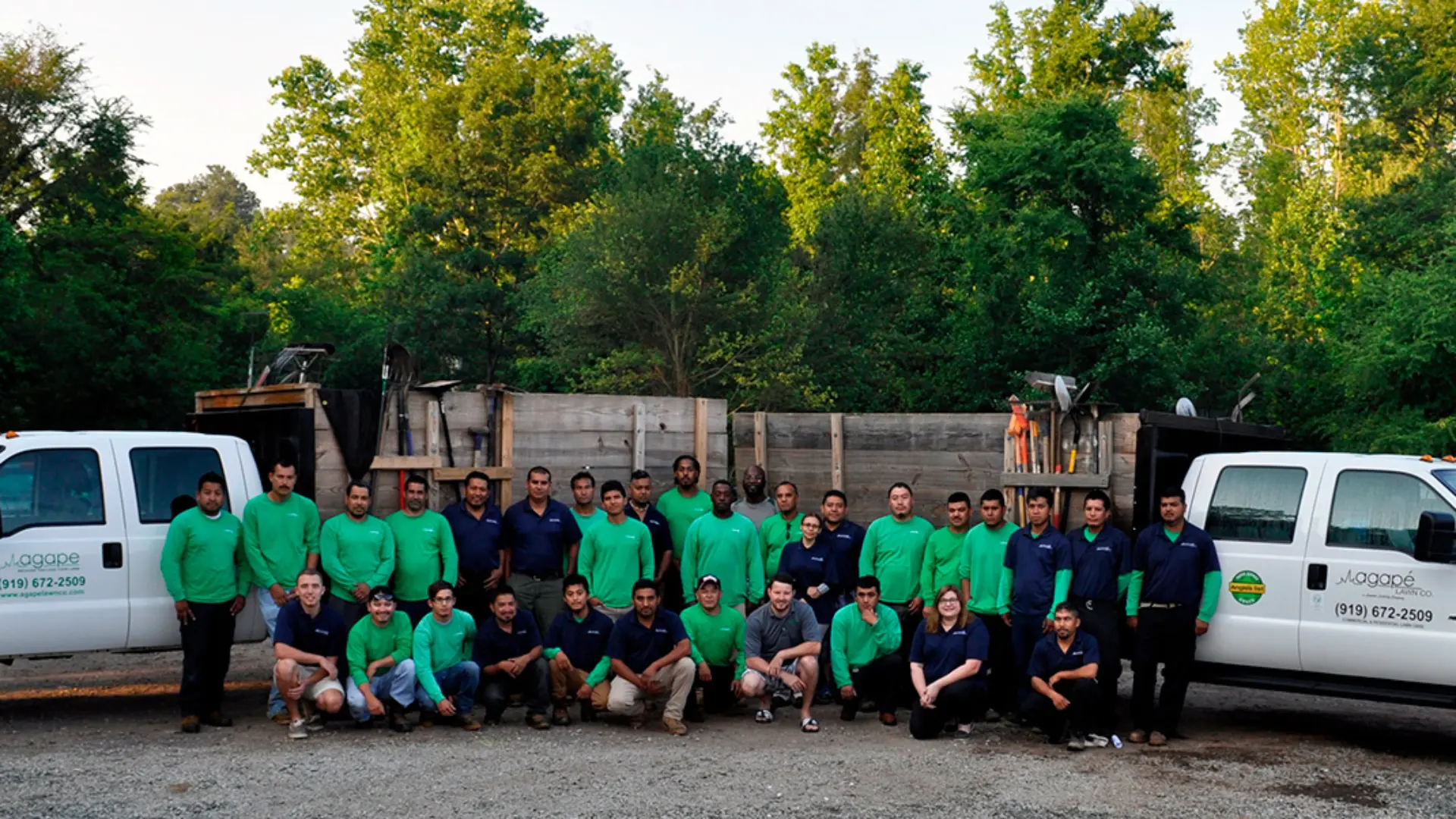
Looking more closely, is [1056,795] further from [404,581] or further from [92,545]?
[92,545]

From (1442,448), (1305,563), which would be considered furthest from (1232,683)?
(1442,448)

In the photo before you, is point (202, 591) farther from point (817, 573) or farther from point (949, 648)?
point (949, 648)

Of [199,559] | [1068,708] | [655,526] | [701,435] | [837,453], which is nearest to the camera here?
[1068,708]

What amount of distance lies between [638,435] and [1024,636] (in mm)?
3704

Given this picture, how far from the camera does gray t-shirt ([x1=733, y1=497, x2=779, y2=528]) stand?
12562mm

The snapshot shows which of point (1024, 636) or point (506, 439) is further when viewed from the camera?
point (506, 439)

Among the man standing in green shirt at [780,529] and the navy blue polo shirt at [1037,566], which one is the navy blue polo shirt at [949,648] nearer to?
the navy blue polo shirt at [1037,566]

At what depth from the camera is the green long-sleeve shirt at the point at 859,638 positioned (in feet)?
36.3

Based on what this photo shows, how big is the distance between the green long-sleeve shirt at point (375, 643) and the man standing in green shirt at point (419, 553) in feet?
1.29

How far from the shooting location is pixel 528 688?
10.7 metres

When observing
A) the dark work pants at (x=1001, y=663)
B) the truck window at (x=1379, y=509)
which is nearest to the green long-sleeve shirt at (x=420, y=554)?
the dark work pants at (x=1001, y=663)

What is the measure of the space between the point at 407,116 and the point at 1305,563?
1748 inches

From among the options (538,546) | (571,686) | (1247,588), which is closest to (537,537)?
(538,546)

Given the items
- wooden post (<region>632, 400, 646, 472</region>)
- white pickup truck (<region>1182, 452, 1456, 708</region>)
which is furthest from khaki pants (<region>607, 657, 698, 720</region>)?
white pickup truck (<region>1182, 452, 1456, 708</region>)
